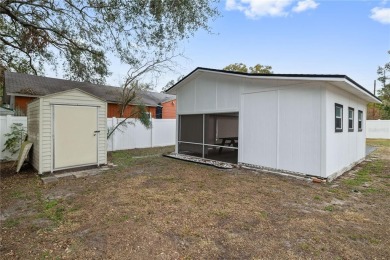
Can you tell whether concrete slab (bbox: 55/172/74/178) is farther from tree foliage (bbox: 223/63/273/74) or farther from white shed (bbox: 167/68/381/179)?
tree foliage (bbox: 223/63/273/74)

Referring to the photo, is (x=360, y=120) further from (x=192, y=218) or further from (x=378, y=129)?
(x=378, y=129)

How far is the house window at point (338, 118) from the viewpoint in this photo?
21.7 feet

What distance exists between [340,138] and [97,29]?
9684 millimetres

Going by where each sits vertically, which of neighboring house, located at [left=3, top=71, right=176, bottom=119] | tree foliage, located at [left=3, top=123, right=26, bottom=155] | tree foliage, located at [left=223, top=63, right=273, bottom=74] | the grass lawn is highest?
tree foliage, located at [left=223, top=63, right=273, bottom=74]

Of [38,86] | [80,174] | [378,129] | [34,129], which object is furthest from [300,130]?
[378,129]

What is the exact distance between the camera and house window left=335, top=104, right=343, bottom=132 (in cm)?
661

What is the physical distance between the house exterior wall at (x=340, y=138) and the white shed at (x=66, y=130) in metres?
6.71

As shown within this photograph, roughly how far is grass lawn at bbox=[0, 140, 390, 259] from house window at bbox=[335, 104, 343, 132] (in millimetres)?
1557

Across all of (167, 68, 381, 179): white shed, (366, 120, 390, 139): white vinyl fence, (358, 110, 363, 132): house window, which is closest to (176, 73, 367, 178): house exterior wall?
(167, 68, 381, 179): white shed

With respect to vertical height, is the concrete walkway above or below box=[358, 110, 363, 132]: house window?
below

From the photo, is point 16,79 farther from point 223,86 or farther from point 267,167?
point 267,167

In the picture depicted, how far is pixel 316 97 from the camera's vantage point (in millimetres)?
6027

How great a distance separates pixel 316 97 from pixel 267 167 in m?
2.49

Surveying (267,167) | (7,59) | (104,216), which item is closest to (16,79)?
(7,59)
